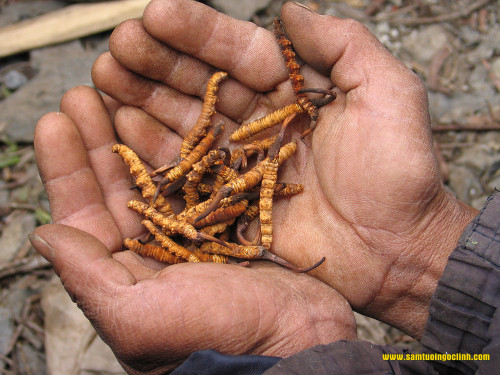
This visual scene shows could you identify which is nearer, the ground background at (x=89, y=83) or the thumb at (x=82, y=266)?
the thumb at (x=82, y=266)

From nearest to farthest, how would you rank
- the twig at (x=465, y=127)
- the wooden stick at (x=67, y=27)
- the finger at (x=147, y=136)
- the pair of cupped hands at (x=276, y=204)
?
the pair of cupped hands at (x=276, y=204) → the finger at (x=147, y=136) → the twig at (x=465, y=127) → the wooden stick at (x=67, y=27)

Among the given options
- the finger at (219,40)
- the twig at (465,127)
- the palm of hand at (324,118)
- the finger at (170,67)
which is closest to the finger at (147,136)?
the palm of hand at (324,118)

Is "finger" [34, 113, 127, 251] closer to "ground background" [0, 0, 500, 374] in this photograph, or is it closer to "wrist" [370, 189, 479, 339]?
"ground background" [0, 0, 500, 374]

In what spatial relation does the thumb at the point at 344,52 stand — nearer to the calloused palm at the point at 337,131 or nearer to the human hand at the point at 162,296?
the calloused palm at the point at 337,131

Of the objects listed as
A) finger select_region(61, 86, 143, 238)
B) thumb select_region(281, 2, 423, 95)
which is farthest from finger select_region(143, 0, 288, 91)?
finger select_region(61, 86, 143, 238)

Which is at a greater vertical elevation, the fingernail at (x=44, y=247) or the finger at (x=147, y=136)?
the finger at (x=147, y=136)

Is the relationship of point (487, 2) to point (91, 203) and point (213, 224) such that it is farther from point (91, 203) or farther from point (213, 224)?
point (91, 203)

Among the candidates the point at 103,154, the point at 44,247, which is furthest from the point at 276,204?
the point at 44,247

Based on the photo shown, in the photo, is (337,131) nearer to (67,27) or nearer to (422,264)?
(422,264)
